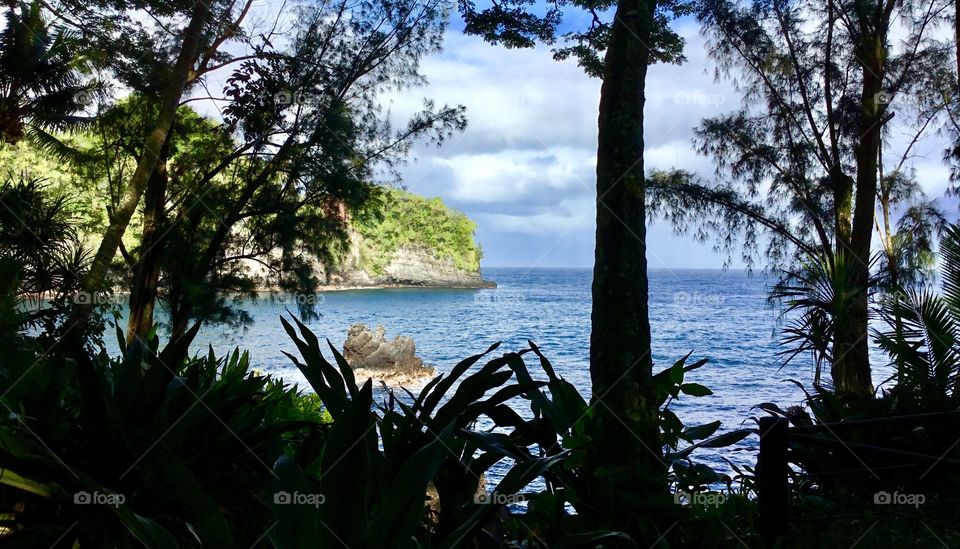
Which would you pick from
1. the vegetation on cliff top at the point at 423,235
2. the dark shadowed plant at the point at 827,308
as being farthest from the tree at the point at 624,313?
the vegetation on cliff top at the point at 423,235

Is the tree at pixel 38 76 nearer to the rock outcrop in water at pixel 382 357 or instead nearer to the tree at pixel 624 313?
the tree at pixel 624 313

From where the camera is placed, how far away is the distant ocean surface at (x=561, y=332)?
78.3 feet

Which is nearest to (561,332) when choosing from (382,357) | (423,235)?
(423,235)

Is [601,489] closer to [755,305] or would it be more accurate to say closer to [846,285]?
[846,285]

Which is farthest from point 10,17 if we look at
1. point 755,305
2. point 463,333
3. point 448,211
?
point 755,305

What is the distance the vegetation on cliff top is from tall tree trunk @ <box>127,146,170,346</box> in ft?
135

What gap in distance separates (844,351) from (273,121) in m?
9.06

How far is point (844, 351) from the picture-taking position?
7.54m

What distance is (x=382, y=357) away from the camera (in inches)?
984

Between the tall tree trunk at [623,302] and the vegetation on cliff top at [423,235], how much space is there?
4988 centimetres

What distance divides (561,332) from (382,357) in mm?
22297

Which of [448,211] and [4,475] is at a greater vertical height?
[448,211]

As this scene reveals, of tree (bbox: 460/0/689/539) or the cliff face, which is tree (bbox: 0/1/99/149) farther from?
the cliff face

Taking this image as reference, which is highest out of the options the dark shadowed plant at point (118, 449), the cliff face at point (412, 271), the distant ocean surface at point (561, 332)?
the cliff face at point (412, 271)
